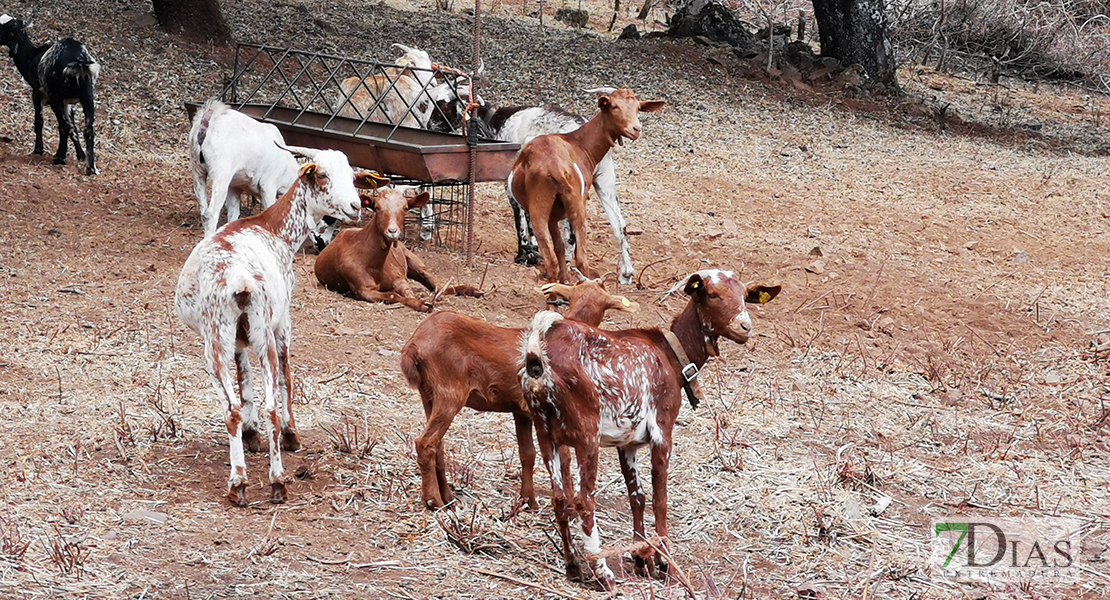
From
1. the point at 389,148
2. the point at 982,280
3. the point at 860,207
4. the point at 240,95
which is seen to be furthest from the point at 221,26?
the point at 982,280

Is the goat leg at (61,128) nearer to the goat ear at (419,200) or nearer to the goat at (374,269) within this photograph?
the goat at (374,269)

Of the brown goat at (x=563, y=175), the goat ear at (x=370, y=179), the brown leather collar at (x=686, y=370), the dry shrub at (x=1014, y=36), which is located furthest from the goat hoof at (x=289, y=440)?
the dry shrub at (x=1014, y=36)

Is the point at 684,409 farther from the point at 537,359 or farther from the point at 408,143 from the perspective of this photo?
the point at 408,143

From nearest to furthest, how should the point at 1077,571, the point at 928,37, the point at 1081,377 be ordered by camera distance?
the point at 1077,571, the point at 1081,377, the point at 928,37

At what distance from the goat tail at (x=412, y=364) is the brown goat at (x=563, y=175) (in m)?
3.86

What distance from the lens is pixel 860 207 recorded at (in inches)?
492

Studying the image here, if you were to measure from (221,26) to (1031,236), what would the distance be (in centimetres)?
951

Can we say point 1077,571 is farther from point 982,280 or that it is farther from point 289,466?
point 982,280

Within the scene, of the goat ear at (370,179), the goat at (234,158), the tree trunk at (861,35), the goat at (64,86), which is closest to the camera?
the goat ear at (370,179)

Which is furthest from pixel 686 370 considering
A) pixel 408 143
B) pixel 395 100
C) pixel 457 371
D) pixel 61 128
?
pixel 61 128

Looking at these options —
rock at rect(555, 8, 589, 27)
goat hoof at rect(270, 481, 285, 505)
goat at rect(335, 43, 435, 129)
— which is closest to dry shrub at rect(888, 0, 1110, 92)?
rock at rect(555, 8, 589, 27)

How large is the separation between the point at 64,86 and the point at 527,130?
424 centimetres

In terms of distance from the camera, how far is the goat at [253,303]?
5.54m

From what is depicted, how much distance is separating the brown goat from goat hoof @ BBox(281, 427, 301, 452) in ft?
11.0
